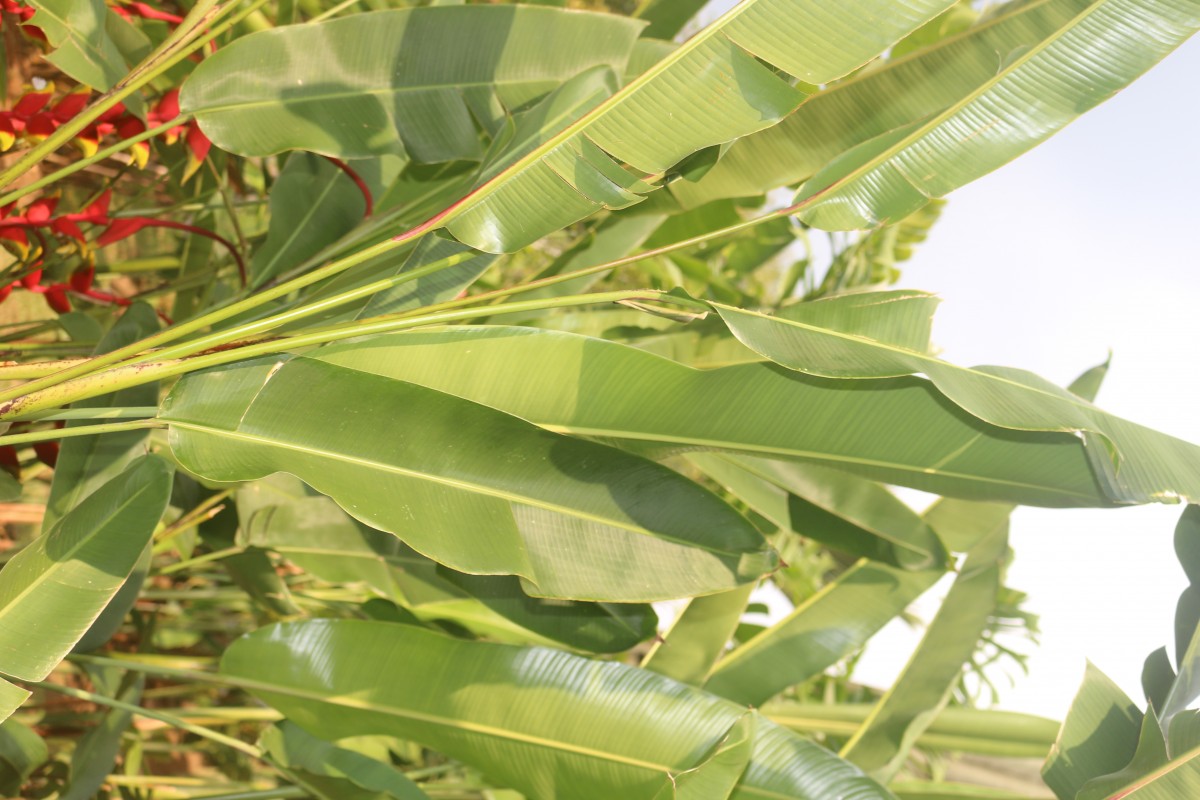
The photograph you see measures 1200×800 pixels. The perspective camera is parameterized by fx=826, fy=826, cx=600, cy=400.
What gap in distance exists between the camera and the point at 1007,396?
591 millimetres

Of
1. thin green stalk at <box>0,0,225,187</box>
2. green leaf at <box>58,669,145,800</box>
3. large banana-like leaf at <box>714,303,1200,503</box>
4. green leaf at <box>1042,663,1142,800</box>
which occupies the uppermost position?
thin green stalk at <box>0,0,225,187</box>

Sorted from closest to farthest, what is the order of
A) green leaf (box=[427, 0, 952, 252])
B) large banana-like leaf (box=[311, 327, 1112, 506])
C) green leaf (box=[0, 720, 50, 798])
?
green leaf (box=[427, 0, 952, 252]) < large banana-like leaf (box=[311, 327, 1112, 506]) < green leaf (box=[0, 720, 50, 798])

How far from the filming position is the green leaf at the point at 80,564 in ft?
1.84

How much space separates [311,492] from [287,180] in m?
0.34

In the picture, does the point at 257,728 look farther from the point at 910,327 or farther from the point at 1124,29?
the point at 1124,29

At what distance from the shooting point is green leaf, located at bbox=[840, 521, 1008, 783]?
896 mm

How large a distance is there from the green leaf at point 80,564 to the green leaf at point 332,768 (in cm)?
27

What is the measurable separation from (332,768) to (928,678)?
624 mm

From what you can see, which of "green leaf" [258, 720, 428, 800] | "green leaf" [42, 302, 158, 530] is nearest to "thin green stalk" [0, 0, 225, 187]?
"green leaf" [42, 302, 158, 530]

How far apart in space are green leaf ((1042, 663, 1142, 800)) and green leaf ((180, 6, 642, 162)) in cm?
73

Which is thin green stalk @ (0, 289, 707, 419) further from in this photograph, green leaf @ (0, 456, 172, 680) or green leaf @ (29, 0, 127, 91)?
green leaf @ (29, 0, 127, 91)

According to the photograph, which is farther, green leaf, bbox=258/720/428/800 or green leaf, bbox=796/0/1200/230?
green leaf, bbox=258/720/428/800

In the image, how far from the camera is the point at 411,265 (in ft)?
2.34

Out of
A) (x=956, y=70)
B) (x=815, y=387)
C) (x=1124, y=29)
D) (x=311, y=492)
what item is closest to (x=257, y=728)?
(x=311, y=492)
